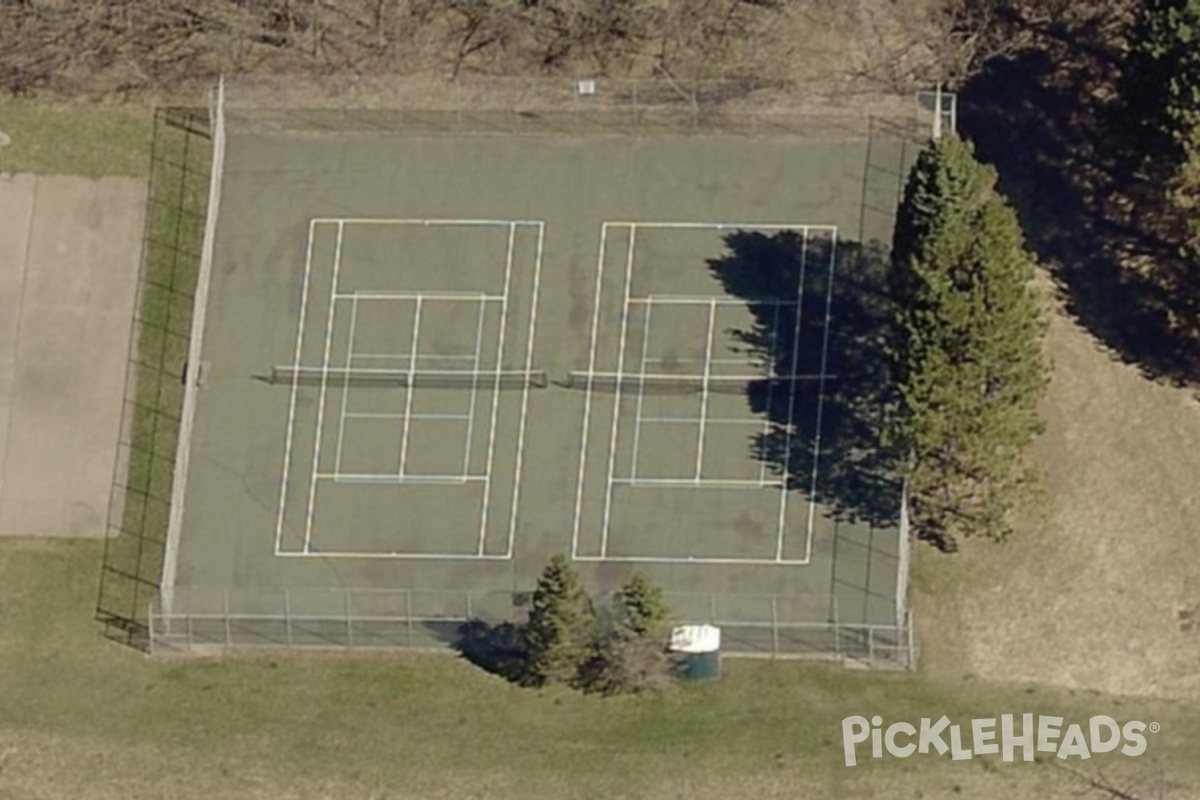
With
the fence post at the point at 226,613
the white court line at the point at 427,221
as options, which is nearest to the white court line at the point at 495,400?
the white court line at the point at 427,221

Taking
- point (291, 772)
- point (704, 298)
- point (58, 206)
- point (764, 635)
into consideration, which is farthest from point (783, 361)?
point (58, 206)

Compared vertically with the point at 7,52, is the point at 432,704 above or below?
below

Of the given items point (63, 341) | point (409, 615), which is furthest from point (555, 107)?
point (63, 341)

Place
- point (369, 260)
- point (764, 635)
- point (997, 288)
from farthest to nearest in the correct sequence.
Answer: point (369, 260)
point (764, 635)
point (997, 288)

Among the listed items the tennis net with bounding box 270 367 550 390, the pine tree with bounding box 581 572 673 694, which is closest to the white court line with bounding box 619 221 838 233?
the tennis net with bounding box 270 367 550 390

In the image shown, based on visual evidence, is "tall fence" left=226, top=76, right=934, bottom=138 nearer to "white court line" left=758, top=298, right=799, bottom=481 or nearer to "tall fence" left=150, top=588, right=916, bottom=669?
"white court line" left=758, top=298, right=799, bottom=481

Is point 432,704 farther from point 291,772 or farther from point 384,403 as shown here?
point 384,403
